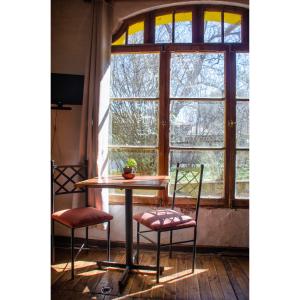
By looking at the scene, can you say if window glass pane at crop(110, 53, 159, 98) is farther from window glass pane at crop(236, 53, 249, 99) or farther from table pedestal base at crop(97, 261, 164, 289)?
table pedestal base at crop(97, 261, 164, 289)

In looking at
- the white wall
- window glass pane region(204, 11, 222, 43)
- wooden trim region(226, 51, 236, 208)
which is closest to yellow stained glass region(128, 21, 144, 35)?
the white wall

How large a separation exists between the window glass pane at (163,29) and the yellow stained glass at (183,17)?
77 mm

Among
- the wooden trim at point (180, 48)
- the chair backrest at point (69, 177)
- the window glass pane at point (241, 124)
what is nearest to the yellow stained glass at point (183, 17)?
the wooden trim at point (180, 48)

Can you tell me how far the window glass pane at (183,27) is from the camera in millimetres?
Answer: 3496

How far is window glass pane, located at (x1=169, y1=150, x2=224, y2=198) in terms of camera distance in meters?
3.45

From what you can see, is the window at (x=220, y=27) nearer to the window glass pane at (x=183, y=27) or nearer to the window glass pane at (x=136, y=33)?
the window glass pane at (x=183, y=27)

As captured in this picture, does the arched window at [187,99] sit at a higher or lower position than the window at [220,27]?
lower

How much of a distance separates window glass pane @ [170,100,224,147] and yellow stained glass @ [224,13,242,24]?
0.88 metres

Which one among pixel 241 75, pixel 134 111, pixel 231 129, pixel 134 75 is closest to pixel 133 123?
pixel 134 111
